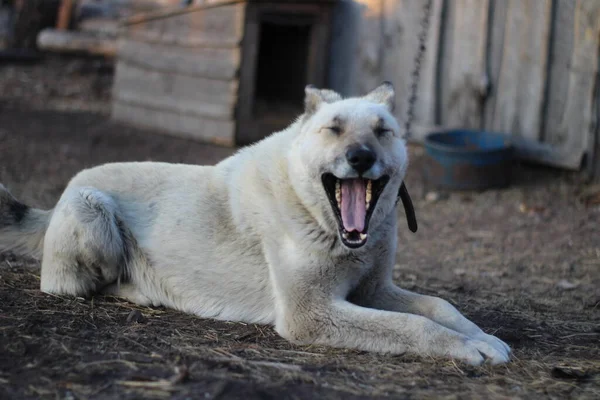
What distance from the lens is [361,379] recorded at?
12.2 feet

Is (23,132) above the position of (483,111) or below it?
below

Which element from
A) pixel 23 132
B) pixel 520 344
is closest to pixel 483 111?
pixel 520 344

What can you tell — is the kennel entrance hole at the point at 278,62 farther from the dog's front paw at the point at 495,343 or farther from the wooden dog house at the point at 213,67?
the dog's front paw at the point at 495,343

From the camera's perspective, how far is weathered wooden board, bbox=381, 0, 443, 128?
920 cm

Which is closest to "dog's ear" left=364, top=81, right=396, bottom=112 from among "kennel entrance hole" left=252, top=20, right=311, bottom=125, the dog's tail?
the dog's tail

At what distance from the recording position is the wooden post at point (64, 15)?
13273 mm

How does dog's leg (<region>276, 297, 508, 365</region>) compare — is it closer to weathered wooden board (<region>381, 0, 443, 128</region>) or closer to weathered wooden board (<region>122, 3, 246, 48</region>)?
weathered wooden board (<region>381, 0, 443, 128</region>)

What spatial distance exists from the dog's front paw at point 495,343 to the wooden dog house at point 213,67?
224 inches

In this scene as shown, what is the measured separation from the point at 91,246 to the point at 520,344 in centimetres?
248

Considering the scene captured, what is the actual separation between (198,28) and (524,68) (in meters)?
3.76

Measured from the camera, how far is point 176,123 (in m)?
10.1

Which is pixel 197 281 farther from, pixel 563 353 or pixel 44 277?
pixel 563 353

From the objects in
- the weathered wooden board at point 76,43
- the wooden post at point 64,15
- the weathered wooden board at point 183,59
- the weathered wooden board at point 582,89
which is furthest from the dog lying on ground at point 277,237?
the wooden post at point 64,15

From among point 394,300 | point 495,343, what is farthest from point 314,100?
point 495,343
